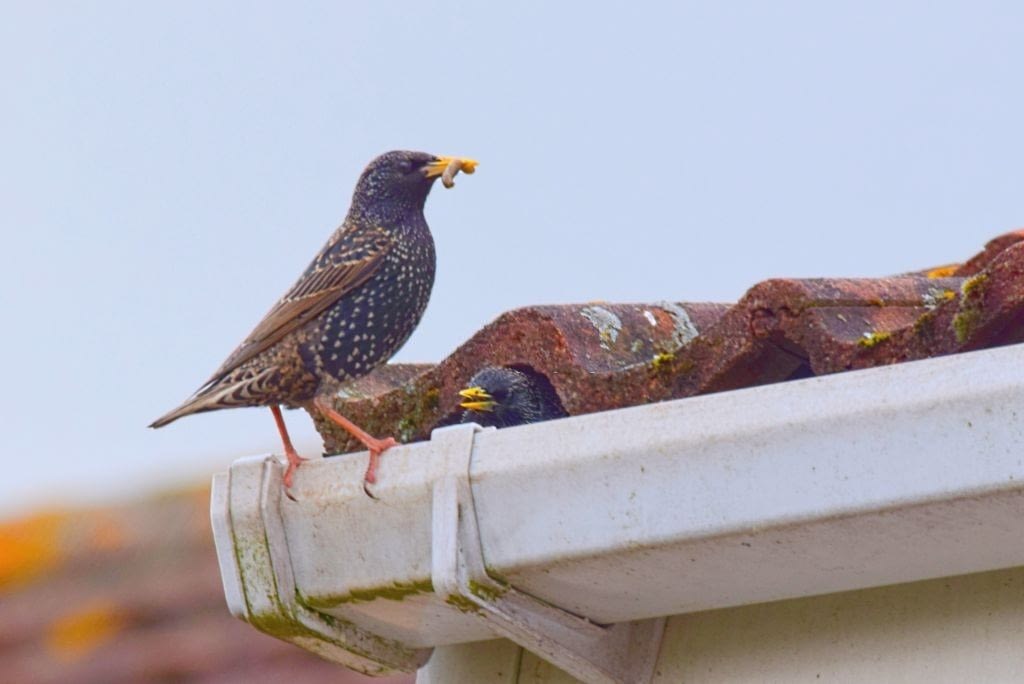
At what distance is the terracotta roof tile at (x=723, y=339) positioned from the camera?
2730 mm

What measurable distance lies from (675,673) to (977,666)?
20.9 inches

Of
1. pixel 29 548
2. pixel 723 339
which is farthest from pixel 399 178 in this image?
pixel 29 548

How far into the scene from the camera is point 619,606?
2.76m

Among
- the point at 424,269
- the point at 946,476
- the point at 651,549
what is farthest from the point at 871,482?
the point at 424,269

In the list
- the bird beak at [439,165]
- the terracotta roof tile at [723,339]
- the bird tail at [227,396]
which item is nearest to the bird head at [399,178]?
the bird beak at [439,165]

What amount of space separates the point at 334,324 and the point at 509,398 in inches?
22.8

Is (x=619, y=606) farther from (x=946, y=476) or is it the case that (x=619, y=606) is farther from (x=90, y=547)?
(x=90, y=547)

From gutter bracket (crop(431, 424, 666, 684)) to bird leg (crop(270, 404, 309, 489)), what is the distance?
0.29 metres

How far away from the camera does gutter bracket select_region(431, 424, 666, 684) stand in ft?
8.63

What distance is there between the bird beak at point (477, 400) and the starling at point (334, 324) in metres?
0.45

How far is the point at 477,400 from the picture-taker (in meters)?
3.42

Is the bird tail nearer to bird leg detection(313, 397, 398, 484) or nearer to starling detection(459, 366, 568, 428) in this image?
bird leg detection(313, 397, 398, 484)

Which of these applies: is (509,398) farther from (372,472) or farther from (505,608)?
(505,608)

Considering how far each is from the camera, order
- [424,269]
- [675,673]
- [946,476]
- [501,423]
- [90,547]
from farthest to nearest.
Result: [90,547] → [424,269] → [501,423] → [675,673] → [946,476]
